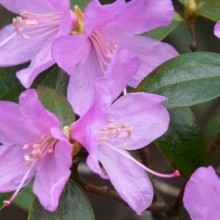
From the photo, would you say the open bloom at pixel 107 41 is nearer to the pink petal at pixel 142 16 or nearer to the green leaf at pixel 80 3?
Answer: the pink petal at pixel 142 16

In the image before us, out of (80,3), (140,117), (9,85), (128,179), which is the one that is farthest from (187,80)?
(9,85)

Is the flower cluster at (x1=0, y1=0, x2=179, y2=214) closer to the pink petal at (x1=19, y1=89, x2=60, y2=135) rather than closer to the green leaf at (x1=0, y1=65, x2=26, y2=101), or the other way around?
the pink petal at (x1=19, y1=89, x2=60, y2=135)

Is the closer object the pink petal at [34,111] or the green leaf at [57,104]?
the pink petal at [34,111]

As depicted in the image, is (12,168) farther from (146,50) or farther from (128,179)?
(146,50)

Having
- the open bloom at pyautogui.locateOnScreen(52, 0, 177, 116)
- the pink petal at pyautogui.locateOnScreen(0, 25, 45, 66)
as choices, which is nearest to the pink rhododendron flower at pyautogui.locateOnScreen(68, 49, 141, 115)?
the open bloom at pyautogui.locateOnScreen(52, 0, 177, 116)

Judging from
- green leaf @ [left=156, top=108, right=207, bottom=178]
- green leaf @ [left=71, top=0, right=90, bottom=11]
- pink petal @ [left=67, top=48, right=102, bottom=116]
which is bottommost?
green leaf @ [left=156, top=108, right=207, bottom=178]

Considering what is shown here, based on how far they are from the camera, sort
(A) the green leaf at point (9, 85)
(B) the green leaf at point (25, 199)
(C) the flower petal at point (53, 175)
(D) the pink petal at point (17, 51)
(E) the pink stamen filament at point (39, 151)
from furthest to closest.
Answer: (B) the green leaf at point (25, 199)
(A) the green leaf at point (9, 85)
(D) the pink petal at point (17, 51)
(E) the pink stamen filament at point (39, 151)
(C) the flower petal at point (53, 175)

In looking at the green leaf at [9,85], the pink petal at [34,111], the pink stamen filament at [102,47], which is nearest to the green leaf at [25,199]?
the green leaf at [9,85]
